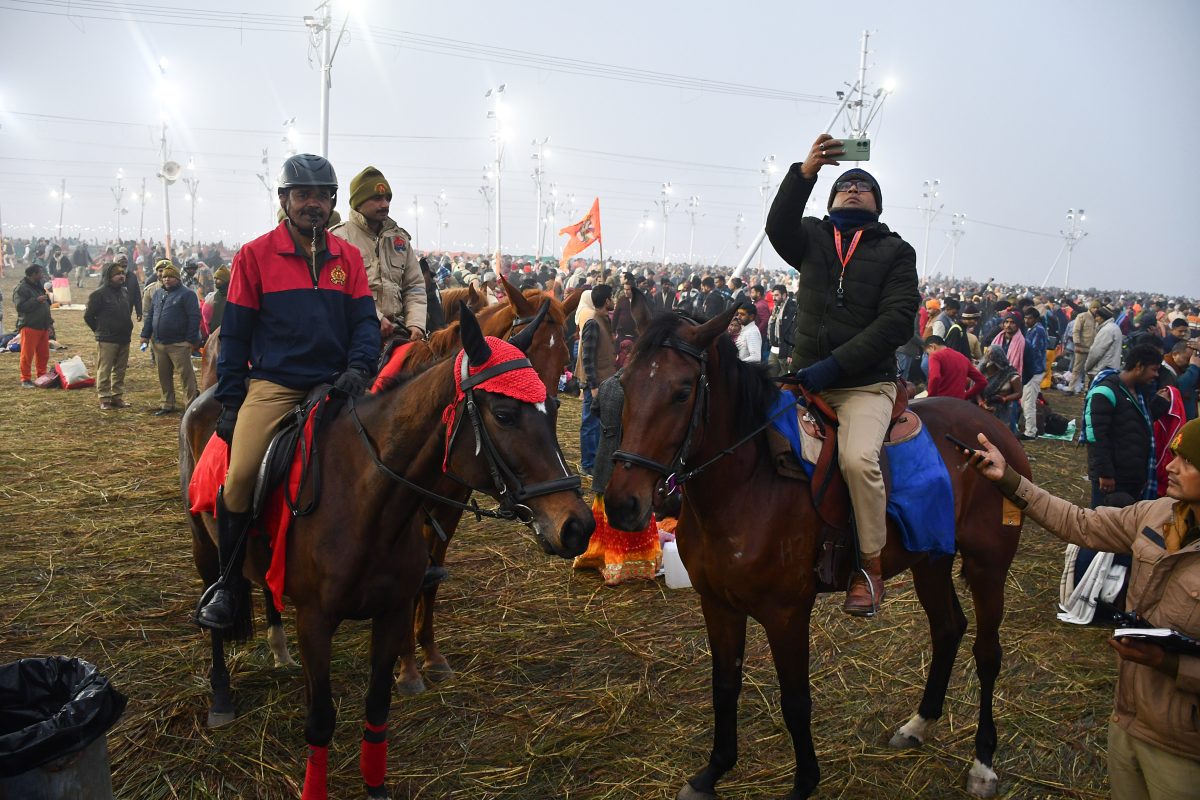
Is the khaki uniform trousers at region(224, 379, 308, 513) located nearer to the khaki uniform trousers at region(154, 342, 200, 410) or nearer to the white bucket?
the white bucket

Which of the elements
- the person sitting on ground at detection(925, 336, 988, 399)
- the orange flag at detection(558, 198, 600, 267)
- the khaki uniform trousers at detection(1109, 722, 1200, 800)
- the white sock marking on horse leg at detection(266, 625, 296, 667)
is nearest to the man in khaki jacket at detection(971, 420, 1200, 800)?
the khaki uniform trousers at detection(1109, 722, 1200, 800)

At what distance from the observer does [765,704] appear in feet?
16.5

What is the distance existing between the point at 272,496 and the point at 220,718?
70.6 inches

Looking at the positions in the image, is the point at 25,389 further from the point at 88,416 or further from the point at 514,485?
the point at 514,485

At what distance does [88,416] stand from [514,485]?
42.6 feet

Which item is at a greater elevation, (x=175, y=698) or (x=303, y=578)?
(x=303, y=578)

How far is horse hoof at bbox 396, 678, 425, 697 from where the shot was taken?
504 cm

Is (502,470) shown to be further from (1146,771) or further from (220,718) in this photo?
(220,718)

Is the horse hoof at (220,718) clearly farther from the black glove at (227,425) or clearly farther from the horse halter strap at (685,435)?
the horse halter strap at (685,435)

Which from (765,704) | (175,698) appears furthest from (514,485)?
(175,698)

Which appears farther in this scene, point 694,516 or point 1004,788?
point 1004,788

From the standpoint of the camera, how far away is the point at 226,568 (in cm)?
388

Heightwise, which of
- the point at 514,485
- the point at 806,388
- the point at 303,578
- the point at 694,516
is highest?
the point at 806,388

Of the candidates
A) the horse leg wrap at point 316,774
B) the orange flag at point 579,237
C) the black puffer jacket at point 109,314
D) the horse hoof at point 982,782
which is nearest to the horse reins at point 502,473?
the horse leg wrap at point 316,774
